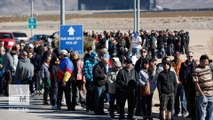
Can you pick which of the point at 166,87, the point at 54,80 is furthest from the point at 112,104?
the point at 54,80

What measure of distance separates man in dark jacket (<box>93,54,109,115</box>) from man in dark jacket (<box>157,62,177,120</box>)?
7.95 feet

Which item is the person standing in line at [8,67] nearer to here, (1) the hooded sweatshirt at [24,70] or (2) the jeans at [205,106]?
(1) the hooded sweatshirt at [24,70]

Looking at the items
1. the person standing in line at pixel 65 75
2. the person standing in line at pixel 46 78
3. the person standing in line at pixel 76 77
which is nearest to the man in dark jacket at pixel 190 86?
the person standing in line at pixel 76 77

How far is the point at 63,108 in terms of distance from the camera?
2166cm

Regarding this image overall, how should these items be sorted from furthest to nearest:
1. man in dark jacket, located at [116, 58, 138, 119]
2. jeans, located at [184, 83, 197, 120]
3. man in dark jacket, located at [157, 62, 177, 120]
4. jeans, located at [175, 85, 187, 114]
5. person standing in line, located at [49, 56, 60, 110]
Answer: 1. person standing in line, located at [49, 56, 60, 110]
2. jeans, located at [175, 85, 187, 114]
3. man in dark jacket, located at [116, 58, 138, 119]
4. man in dark jacket, located at [157, 62, 177, 120]
5. jeans, located at [184, 83, 197, 120]

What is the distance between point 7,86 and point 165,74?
858cm

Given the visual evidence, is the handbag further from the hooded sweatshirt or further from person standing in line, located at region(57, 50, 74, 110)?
the hooded sweatshirt

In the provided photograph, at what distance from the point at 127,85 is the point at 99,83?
1.38 m

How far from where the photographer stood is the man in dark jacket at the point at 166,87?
1761cm

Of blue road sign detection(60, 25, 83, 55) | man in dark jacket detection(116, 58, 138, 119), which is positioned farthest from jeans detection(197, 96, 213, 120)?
blue road sign detection(60, 25, 83, 55)

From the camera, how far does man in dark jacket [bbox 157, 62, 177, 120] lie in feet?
57.8

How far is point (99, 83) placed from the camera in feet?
65.0

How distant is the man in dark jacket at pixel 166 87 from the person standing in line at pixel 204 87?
143 centimetres

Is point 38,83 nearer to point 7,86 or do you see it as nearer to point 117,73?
point 7,86
